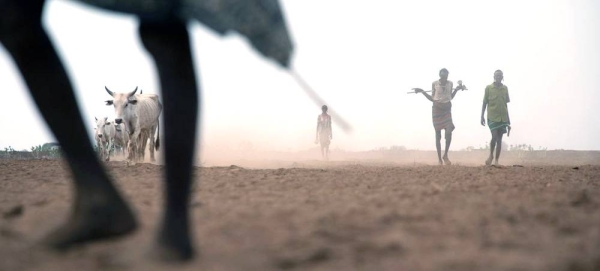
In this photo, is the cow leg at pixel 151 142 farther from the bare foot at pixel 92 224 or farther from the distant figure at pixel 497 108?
the bare foot at pixel 92 224

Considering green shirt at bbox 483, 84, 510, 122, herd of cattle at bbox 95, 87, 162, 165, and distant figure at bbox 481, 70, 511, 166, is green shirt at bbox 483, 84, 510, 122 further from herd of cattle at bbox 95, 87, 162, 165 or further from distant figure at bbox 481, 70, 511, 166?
herd of cattle at bbox 95, 87, 162, 165

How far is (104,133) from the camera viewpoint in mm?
15859

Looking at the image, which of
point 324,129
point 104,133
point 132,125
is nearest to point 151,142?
point 104,133

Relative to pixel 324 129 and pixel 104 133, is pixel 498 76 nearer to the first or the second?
pixel 324 129

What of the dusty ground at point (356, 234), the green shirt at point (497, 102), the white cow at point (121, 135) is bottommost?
the dusty ground at point (356, 234)

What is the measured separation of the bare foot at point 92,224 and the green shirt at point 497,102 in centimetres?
1089

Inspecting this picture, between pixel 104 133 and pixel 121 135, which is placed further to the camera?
pixel 104 133

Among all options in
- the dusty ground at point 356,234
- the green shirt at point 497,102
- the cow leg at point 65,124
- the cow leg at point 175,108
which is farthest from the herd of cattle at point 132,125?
the cow leg at point 175,108

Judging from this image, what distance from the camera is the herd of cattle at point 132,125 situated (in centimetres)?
1306

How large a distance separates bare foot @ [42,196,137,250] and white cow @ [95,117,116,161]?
13.4m

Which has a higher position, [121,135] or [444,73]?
[444,73]

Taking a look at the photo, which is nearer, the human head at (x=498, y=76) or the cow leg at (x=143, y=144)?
the human head at (x=498, y=76)

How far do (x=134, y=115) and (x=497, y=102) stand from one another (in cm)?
741

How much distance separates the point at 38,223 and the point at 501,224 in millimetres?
2199
